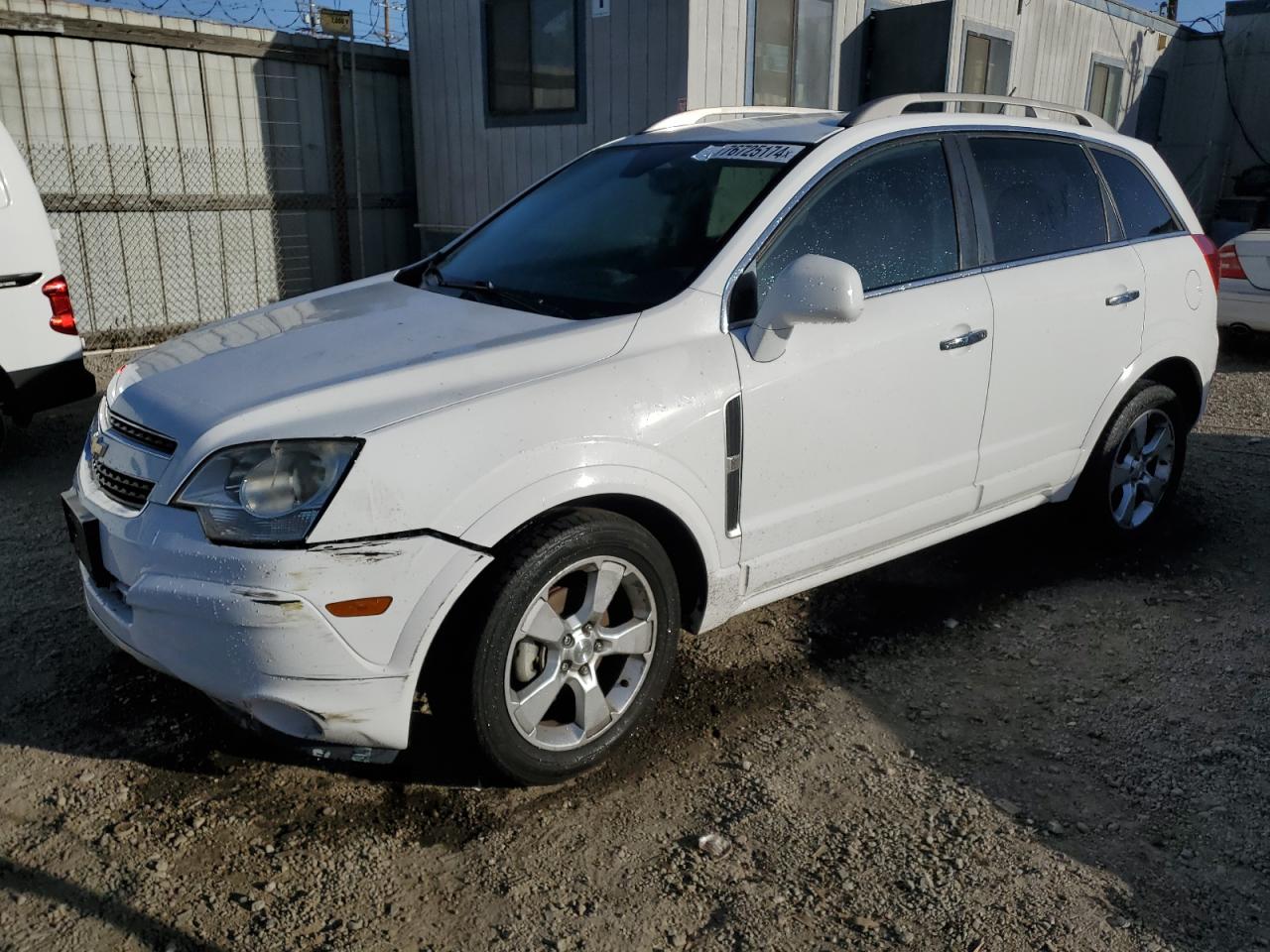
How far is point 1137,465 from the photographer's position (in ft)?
16.0

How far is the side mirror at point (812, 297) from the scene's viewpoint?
10.0ft

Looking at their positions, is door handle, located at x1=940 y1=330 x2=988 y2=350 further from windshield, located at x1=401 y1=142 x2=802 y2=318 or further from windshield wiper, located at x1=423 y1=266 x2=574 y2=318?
windshield wiper, located at x1=423 y1=266 x2=574 y2=318

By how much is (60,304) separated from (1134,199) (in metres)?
5.37

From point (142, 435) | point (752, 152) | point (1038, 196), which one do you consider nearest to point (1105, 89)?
point (1038, 196)

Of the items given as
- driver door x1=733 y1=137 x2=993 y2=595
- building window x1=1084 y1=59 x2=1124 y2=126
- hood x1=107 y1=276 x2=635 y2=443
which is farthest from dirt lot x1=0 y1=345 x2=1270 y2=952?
building window x1=1084 y1=59 x2=1124 y2=126

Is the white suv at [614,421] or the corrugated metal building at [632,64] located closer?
the white suv at [614,421]

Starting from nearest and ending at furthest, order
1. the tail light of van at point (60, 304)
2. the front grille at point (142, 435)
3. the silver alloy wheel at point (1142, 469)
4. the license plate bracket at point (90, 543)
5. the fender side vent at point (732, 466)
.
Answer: the front grille at point (142, 435), the license plate bracket at point (90, 543), the fender side vent at point (732, 466), the silver alloy wheel at point (1142, 469), the tail light of van at point (60, 304)

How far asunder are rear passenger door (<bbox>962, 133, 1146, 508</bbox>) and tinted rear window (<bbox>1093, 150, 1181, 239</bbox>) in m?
0.09

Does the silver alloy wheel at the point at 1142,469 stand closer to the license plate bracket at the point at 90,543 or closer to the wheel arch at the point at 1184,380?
the wheel arch at the point at 1184,380

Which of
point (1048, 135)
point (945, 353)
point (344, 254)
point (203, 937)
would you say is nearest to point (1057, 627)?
point (945, 353)

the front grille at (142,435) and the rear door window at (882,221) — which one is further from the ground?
the rear door window at (882,221)

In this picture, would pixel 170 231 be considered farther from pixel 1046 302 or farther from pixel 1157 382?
pixel 1157 382

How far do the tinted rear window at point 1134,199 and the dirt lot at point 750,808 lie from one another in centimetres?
165

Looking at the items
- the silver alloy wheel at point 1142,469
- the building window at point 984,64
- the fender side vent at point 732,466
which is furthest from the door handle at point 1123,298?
the building window at point 984,64
